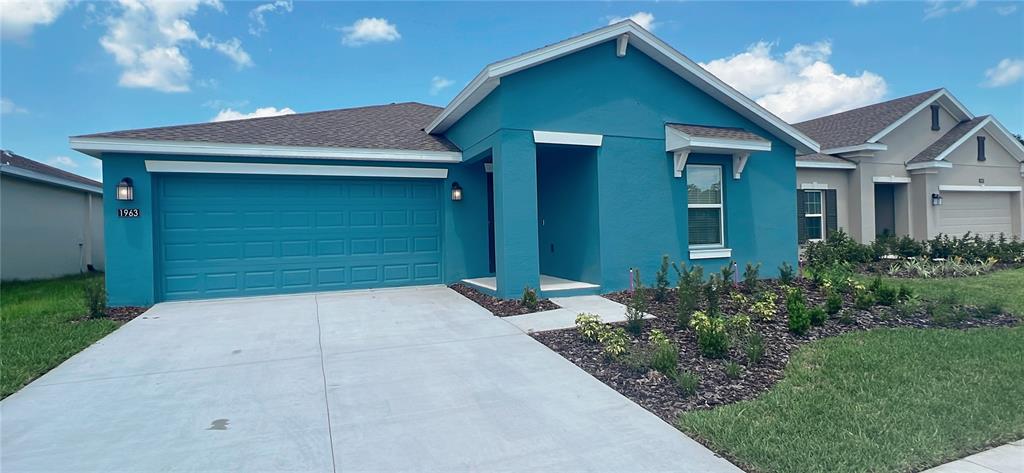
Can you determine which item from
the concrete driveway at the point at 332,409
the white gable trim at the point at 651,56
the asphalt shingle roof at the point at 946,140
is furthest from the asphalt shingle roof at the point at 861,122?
the concrete driveway at the point at 332,409

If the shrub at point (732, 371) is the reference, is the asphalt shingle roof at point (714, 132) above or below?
above

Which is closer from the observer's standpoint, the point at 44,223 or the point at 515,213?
the point at 515,213

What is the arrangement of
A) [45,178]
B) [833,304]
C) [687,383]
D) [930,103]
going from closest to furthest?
[687,383], [833,304], [45,178], [930,103]

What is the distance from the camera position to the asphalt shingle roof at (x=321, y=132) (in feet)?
29.5

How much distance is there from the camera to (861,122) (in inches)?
655

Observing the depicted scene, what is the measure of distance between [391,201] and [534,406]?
6907 mm

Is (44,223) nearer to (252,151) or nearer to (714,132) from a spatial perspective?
(252,151)

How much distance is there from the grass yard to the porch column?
4178 mm

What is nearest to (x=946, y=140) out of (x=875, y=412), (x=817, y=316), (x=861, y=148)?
(x=861, y=148)

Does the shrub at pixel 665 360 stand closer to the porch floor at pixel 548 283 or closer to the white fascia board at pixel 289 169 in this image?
the porch floor at pixel 548 283

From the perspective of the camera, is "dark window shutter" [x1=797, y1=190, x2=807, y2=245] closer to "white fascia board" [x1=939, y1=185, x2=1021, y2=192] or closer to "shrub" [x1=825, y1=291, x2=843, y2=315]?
"white fascia board" [x1=939, y1=185, x2=1021, y2=192]

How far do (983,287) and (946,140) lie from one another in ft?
31.3

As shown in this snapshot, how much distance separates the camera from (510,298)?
8.21 m

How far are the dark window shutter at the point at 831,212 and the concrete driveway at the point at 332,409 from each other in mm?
12852
